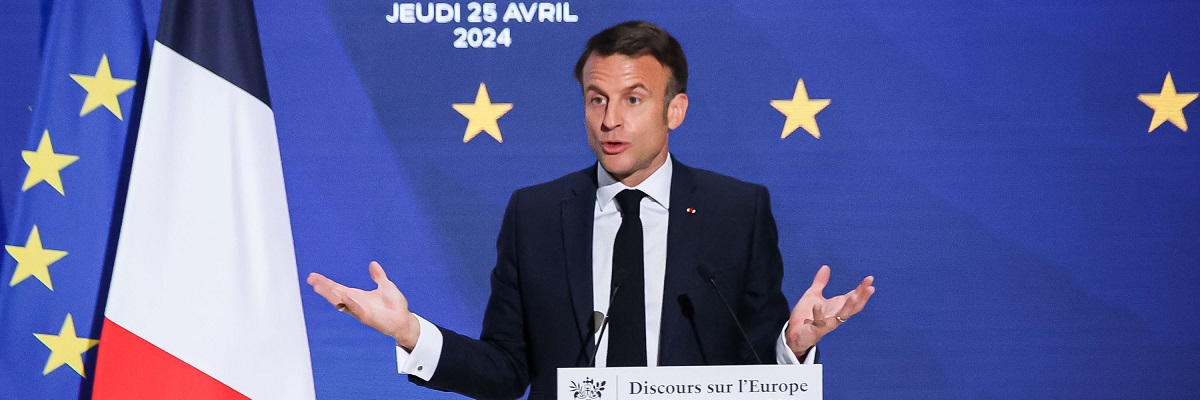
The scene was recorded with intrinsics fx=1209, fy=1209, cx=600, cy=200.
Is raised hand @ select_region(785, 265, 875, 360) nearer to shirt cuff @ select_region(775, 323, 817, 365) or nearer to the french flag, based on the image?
shirt cuff @ select_region(775, 323, 817, 365)

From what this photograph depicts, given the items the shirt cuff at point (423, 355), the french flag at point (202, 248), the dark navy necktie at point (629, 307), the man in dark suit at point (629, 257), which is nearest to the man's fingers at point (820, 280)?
the man in dark suit at point (629, 257)

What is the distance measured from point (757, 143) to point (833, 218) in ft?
0.92

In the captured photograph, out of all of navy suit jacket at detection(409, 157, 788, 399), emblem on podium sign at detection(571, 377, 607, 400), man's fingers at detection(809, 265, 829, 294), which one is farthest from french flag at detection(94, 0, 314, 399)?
man's fingers at detection(809, 265, 829, 294)

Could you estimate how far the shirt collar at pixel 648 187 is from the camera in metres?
2.67

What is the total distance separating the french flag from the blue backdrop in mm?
351

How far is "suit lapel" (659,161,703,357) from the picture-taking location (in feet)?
8.54

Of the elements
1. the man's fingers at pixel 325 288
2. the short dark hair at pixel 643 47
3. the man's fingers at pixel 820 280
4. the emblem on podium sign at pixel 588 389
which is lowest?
the emblem on podium sign at pixel 588 389

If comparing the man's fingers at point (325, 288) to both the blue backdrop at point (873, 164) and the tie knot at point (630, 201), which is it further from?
the blue backdrop at point (873, 164)


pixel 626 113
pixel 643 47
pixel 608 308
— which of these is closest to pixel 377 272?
pixel 608 308

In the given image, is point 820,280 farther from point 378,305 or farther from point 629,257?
point 378,305

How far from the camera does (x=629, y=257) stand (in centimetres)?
256

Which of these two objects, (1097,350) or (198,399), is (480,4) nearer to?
(198,399)

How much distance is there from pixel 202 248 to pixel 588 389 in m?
1.17

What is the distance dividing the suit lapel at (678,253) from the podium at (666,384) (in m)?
0.53
